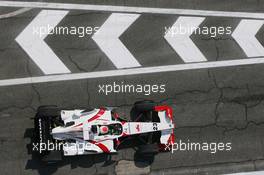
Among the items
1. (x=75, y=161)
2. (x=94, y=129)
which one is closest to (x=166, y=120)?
(x=94, y=129)

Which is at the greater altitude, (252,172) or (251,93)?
(251,93)

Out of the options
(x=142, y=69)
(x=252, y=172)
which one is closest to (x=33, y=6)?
(x=142, y=69)

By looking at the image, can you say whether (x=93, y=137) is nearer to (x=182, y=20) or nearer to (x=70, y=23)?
(x=70, y=23)

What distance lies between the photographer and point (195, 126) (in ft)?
42.2

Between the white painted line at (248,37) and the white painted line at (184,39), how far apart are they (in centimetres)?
137

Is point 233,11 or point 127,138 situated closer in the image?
point 127,138

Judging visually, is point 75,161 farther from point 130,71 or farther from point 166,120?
point 130,71

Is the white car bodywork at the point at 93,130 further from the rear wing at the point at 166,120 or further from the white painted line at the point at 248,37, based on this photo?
the white painted line at the point at 248,37

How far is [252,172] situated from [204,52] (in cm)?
418

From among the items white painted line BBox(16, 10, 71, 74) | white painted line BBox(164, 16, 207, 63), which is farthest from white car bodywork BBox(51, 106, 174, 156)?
white painted line BBox(164, 16, 207, 63)

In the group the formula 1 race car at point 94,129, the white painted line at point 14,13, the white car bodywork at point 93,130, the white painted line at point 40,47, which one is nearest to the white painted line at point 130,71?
the white painted line at point 40,47

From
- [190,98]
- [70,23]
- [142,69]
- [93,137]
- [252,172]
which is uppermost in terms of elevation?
[70,23]

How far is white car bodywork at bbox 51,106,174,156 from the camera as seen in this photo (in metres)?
11.8

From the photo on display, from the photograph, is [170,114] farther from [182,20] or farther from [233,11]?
[233,11]
